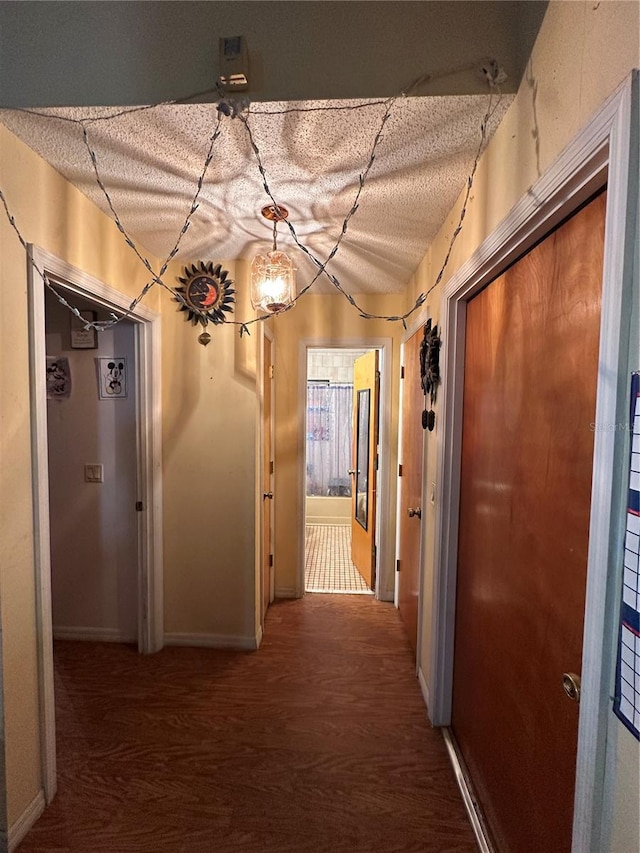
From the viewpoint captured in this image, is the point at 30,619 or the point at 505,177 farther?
the point at 30,619

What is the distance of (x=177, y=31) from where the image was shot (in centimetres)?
102

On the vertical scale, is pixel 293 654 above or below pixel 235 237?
below

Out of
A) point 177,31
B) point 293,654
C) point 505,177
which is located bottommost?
point 293,654

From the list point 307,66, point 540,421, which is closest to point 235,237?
point 307,66

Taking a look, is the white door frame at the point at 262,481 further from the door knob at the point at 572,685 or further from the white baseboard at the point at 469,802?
the door knob at the point at 572,685

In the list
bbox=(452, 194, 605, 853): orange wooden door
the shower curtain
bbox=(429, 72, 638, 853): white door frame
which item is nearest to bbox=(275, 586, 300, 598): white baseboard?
bbox=(452, 194, 605, 853): orange wooden door

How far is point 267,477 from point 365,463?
1.06 m

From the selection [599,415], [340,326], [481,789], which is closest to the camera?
[599,415]

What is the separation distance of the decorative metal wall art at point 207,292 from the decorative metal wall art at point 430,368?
1109mm

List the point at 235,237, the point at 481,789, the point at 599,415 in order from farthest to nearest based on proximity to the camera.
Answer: the point at 235,237 → the point at 481,789 → the point at 599,415

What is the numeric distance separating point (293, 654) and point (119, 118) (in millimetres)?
2527

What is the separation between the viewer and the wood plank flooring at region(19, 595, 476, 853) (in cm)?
125

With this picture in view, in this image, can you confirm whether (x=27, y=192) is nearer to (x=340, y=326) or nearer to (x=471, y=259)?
(x=471, y=259)

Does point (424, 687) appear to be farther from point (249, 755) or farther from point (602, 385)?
point (602, 385)
